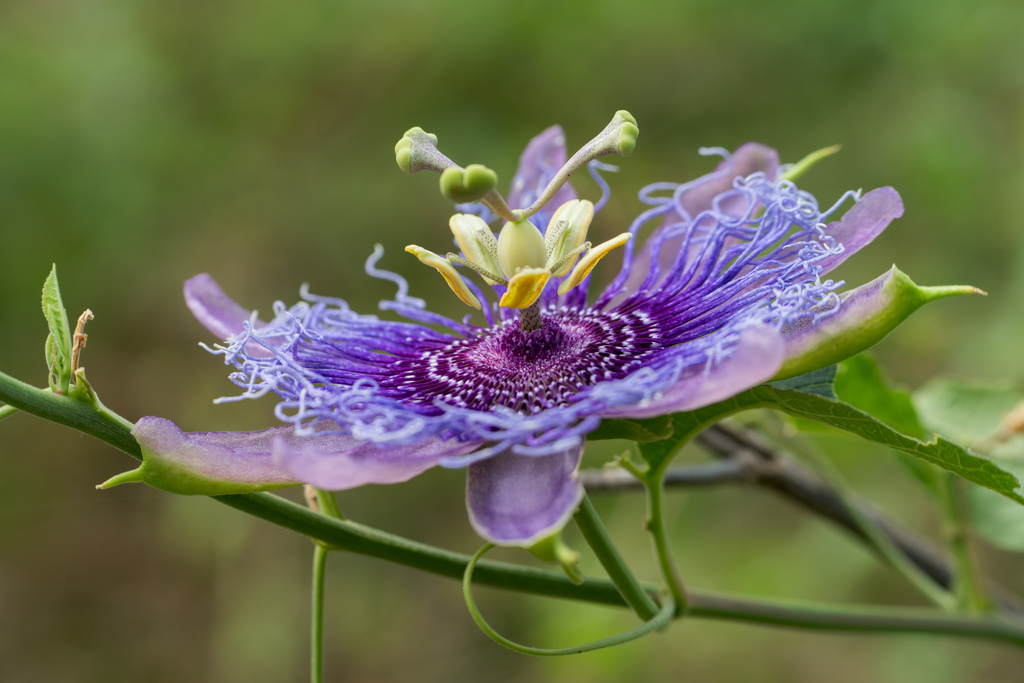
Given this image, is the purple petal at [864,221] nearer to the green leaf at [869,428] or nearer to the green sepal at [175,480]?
the green leaf at [869,428]

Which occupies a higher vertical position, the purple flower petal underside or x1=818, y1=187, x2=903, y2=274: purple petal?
the purple flower petal underside

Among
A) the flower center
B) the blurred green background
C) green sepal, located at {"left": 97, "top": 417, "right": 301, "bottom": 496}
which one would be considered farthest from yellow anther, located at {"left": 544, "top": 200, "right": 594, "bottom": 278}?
the blurred green background

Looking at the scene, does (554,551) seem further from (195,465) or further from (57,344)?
(57,344)

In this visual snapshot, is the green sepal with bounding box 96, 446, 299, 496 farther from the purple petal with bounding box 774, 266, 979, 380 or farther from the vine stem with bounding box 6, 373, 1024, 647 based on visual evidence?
the purple petal with bounding box 774, 266, 979, 380

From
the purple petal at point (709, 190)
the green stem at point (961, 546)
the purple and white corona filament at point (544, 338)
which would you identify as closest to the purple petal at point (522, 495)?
the purple and white corona filament at point (544, 338)

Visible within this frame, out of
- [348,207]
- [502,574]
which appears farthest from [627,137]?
[348,207]
